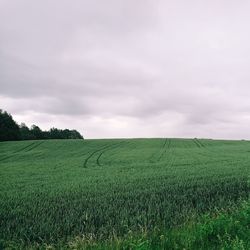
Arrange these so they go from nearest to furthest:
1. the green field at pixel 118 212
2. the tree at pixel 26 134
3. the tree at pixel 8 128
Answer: the green field at pixel 118 212, the tree at pixel 8 128, the tree at pixel 26 134

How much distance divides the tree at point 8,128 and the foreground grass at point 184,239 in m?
92.7

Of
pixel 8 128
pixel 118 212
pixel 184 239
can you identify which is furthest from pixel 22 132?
pixel 184 239

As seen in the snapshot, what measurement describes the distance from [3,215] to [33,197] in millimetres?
3459

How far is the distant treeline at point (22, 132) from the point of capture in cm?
9888

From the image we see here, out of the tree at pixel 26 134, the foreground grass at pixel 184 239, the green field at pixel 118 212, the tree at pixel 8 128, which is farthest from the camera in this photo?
the tree at pixel 26 134

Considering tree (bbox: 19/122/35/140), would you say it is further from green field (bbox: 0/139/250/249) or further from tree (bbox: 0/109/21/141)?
green field (bbox: 0/139/250/249)

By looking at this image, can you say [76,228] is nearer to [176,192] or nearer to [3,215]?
[3,215]

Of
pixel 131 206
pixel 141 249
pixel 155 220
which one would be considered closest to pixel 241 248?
pixel 141 249

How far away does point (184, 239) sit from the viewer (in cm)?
897

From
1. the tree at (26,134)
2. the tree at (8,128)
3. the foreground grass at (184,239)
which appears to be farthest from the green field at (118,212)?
the tree at (26,134)

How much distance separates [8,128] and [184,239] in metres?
96.6

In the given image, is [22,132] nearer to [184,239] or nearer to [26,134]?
[26,134]

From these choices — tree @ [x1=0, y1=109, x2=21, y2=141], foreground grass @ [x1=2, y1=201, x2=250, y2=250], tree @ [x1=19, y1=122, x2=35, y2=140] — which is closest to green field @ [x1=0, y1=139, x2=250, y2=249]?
foreground grass @ [x1=2, y1=201, x2=250, y2=250]

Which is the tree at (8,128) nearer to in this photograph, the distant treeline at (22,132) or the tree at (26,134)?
the distant treeline at (22,132)
